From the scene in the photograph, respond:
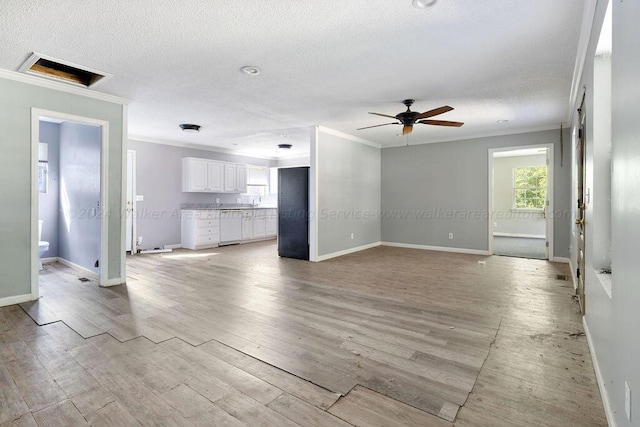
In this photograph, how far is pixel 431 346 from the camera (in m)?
2.47

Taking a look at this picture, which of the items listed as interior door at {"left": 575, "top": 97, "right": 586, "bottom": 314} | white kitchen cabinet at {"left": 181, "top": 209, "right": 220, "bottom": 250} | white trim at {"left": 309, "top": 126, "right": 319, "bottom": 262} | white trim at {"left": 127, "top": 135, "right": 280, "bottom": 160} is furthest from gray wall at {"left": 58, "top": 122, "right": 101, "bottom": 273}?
interior door at {"left": 575, "top": 97, "right": 586, "bottom": 314}

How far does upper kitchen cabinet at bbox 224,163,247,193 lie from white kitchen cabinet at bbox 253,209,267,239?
78 centimetres

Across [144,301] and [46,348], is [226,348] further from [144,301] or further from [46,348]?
[144,301]

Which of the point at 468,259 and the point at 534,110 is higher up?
the point at 534,110

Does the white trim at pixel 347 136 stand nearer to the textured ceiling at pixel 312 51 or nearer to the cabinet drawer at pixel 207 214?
the textured ceiling at pixel 312 51

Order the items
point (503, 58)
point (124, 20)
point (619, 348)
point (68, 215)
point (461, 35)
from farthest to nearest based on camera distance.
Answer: point (68, 215) → point (503, 58) → point (461, 35) → point (124, 20) → point (619, 348)

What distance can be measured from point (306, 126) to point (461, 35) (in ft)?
11.7

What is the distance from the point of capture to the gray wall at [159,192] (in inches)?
274

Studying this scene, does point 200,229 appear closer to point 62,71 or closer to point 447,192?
point 62,71

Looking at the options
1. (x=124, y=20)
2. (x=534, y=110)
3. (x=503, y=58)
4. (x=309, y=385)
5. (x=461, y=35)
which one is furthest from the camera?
(x=534, y=110)

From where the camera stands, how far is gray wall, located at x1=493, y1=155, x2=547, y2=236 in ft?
31.2

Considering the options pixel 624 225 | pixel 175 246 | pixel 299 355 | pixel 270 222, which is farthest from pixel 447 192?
pixel 175 246

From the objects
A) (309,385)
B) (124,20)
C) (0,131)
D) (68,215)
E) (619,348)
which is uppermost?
(124,20)

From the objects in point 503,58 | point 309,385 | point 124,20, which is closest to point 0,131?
point 124,20
